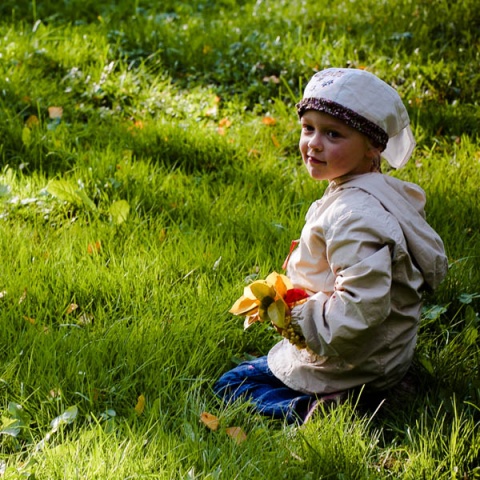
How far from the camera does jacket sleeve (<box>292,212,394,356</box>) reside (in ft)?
7.95

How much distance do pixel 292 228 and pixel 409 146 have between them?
116 cm

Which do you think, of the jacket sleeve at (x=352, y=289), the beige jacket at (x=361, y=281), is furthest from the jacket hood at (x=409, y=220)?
the jacket sleeve at (x=352, y=289)

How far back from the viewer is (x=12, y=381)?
2775mm

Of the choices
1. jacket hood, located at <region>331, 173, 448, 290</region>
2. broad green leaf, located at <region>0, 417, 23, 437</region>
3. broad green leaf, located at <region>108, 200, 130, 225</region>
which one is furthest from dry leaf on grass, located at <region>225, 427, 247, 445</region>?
broad green leaf, located at <region>108, 200, 130, 225</region>

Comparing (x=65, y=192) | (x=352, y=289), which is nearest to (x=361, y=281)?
(x=352, y=289)

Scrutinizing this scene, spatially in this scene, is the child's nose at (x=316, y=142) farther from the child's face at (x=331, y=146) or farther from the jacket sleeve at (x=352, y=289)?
the jacket sleeve at (x=352, y=289)

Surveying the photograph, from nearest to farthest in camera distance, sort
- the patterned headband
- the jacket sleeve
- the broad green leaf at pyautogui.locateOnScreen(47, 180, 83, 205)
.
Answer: the jacket sleeve → the patterned headband → the broad green leaf at pyautogui.locateOnScreen(47, 180, 83, 205)

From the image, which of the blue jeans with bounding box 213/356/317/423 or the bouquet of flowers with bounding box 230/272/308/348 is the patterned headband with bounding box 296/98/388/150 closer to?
the bouquet of flowers with bounding box 230/272/308/348

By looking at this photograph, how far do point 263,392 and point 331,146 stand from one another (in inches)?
37.6

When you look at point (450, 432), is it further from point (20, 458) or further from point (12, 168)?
point (12, 168)

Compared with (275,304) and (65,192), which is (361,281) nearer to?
(275,304)

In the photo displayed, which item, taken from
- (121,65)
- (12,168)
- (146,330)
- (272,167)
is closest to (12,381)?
(146,330)

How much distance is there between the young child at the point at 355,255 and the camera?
2457 mm

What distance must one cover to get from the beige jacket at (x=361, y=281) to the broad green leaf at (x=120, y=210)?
4.41 feet
